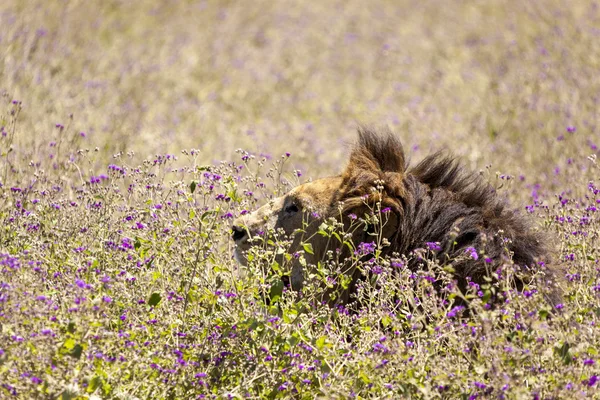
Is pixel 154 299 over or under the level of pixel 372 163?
under

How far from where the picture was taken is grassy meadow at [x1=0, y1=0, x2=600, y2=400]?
13.3 feet

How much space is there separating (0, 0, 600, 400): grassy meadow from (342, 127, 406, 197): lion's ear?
567 mm

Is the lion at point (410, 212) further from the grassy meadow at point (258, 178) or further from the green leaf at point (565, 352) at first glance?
the green leaf at point (565, 352)

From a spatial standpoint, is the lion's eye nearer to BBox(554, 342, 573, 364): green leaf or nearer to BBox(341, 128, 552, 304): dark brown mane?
BBox(341, 128, 552, 304): dark brown mane

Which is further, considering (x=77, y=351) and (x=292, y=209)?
(x=292, y=209)

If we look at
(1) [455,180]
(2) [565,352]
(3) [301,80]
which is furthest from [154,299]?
(3) [301,80]

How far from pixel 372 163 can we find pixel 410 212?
22.4 inches

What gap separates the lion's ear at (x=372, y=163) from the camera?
19.3 ft

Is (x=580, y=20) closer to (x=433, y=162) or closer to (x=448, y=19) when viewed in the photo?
(x=448, y=19)

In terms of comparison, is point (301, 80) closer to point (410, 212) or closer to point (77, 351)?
point (410, 212)

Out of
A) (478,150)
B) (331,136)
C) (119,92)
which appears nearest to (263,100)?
(331,136)

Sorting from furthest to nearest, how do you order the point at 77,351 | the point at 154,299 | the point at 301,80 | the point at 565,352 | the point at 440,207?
1. the point at 301,80
2. the point at 440,207
3. the point at 154,299
4. the point at 565,352
5. the point at 77,351

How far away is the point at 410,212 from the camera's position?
564 centimetres

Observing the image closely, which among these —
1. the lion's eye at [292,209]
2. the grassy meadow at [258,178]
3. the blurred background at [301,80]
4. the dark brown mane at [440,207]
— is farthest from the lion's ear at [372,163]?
the blurred background at [301,80]
